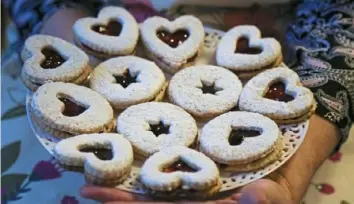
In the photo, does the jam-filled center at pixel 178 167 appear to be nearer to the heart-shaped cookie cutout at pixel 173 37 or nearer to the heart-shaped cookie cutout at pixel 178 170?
the heart-shaped cookie cutout at pixel 178 170

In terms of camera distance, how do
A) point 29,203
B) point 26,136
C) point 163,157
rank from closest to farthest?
point 163,157
point 29,203
point 26,136

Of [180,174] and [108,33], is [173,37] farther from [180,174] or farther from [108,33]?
[180,174]

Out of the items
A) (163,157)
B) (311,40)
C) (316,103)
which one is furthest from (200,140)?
(311,40)

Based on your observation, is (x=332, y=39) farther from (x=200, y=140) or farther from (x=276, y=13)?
(x=200, y=140)

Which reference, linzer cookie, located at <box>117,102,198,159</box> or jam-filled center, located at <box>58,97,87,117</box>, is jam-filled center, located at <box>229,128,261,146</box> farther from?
jam-filled center, located at <box>58,97,87,117</box>

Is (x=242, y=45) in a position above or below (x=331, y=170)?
above

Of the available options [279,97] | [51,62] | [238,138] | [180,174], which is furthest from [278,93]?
[51,62]

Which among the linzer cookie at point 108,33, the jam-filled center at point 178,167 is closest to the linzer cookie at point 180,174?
the jam-filled center at point 178,167

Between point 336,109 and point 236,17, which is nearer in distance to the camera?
point 336,109
